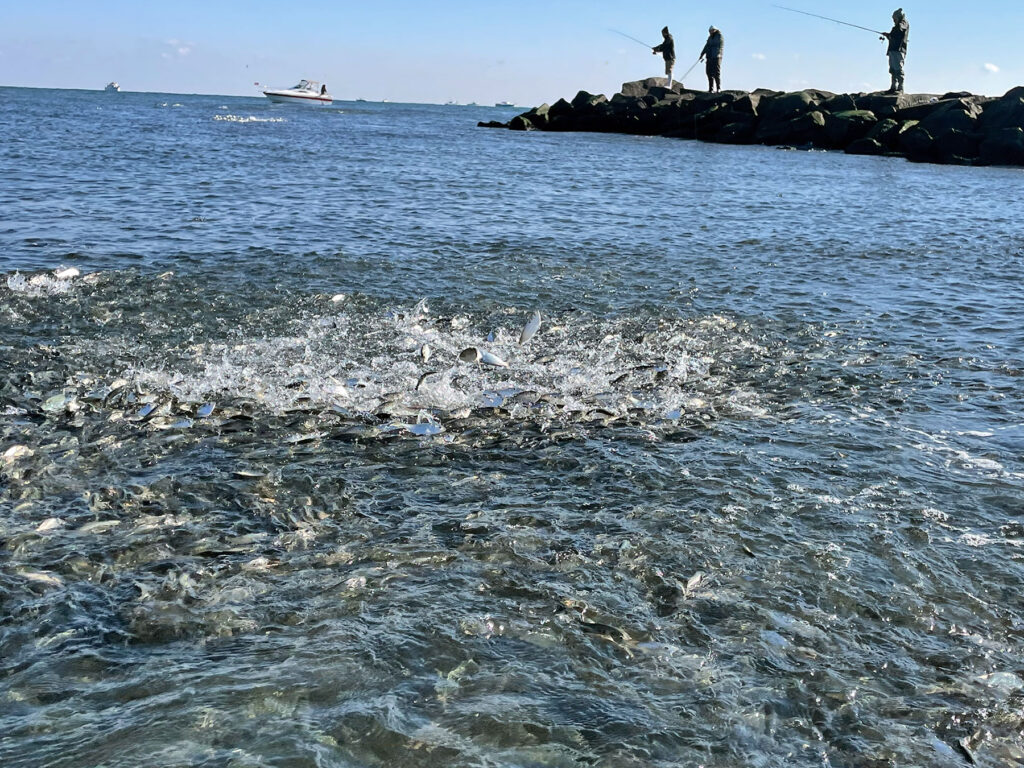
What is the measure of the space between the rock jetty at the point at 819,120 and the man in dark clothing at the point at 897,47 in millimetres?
1082

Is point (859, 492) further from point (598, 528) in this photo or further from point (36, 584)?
point (36, 584)

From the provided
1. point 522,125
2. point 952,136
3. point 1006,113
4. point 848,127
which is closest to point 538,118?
point 522,125

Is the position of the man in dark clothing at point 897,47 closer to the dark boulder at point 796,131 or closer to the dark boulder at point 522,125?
the dark boulder at point 796,131

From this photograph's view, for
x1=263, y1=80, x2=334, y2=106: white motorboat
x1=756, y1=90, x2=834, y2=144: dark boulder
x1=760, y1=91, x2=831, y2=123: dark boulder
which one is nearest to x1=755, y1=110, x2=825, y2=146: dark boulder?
x1=756, y1=90, x2=834, y2=144: dark boulder

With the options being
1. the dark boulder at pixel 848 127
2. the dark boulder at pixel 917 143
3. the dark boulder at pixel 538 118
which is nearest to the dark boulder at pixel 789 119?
the dark boulder at pixel 848 127

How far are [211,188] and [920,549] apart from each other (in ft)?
71.5

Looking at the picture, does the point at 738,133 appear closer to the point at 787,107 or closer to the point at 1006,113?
the point at 787,107

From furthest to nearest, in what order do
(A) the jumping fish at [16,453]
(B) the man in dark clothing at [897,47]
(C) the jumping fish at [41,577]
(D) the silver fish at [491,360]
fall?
(B) the man in dark clothing at [897,47]
(D) the silver fish at [491,360]
(A) the jumping fish at [16,453]
(C) the jumping fish at [41,577]

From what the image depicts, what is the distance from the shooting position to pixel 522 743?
385 centimetres

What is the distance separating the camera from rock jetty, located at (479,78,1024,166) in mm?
40312

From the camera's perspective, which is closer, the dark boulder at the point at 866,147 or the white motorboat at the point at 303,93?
the dark boulder at the point at 866,147

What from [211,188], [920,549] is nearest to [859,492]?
[920,549]

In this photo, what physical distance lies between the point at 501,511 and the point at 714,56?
61114 mm

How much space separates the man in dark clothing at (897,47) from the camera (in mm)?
46781
